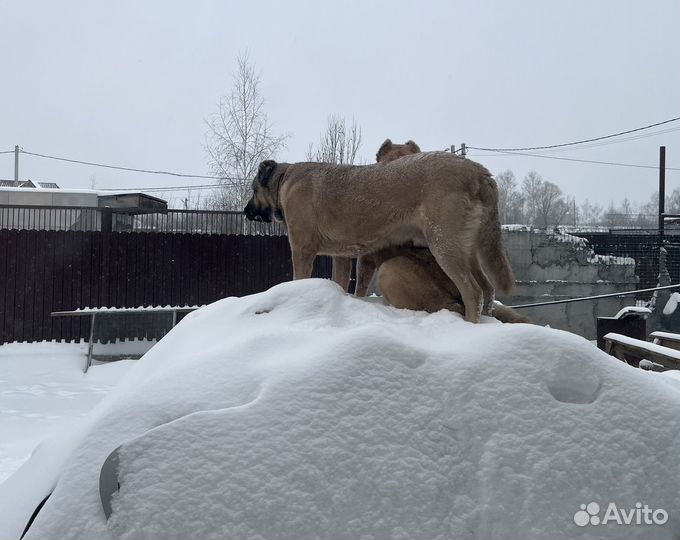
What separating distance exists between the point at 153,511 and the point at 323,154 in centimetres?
2040

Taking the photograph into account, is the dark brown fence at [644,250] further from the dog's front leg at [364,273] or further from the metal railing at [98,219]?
the dog's front leg at [364,273]

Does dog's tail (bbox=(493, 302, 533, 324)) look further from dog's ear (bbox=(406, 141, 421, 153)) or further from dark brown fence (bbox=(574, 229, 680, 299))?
dark brown fence (bbox=(574, 229, 680, 299))

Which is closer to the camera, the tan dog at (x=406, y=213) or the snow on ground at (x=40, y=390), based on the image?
the tan dog at (x=406, y=213)

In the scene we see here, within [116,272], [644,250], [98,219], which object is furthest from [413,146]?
[644,250]

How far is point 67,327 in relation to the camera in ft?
38.4

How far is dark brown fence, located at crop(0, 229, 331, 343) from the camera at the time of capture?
453 inches

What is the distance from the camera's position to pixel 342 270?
400cm

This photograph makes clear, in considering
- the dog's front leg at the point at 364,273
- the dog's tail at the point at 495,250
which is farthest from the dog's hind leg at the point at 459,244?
the dog's front leg at the point at 364,273

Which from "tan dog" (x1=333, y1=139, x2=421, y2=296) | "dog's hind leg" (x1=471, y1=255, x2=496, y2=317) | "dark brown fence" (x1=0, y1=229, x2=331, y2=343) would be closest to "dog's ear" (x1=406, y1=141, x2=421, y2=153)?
"tan dog" (x1=333, y1=139, x2=421, y2=296)

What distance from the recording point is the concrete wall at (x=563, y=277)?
13.5 m

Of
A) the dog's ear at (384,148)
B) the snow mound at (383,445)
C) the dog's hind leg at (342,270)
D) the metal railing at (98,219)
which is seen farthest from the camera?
the metal railing at (98,219)

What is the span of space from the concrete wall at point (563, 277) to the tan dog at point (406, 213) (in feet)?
34.1

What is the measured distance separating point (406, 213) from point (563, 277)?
11.8 m

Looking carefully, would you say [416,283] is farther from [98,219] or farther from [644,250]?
[644,250]
